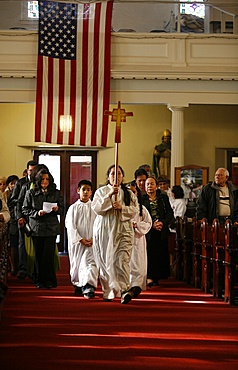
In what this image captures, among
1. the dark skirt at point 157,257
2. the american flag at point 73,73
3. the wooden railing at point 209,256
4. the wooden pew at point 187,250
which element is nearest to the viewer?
the wooden railing at point 209,256

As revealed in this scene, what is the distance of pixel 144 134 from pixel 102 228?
12.1 m

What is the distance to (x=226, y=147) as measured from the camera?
21469 mm

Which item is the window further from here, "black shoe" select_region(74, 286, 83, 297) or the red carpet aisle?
"black shoe" select_region(74, 286, 83, 297)

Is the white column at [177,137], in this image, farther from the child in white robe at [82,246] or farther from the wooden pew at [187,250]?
the child in white robe at [82,246]

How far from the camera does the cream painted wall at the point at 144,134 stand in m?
21.4

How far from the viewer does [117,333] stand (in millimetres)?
7078

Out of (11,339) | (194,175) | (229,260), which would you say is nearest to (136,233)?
(229,260)

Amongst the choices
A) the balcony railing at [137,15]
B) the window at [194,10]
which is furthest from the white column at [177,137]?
the window at [194,10]

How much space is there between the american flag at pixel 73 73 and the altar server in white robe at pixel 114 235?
7.77 meters

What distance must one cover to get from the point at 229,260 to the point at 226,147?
12.0 meters

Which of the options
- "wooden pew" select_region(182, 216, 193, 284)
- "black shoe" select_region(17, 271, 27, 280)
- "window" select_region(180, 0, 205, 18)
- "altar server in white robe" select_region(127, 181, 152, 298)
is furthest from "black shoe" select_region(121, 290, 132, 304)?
"window" select_region(180, 0, 205, 18)

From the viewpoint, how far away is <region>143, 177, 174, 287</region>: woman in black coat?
11781 millimetres

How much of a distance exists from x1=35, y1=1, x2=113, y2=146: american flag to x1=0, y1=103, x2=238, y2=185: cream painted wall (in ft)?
11.8

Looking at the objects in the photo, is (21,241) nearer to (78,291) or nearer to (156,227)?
(156,227)
